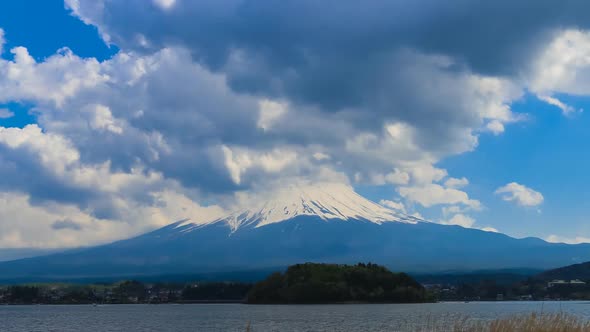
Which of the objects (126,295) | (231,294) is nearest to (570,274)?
(231,294)

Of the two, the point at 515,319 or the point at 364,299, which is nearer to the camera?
the point at 515,319

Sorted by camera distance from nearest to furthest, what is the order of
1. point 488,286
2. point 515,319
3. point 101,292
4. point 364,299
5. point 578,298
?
1. point 515,319
2. point 364,299
3. point 578,298
4. point 488,286
5. point 101,292

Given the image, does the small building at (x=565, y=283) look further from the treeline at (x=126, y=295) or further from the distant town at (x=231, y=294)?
the treeline at (x=126, y=295)

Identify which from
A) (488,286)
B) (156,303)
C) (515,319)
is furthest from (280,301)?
(515,319)

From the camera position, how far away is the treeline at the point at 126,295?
156762 mm

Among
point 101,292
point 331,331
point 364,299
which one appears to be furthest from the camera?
point 101,292

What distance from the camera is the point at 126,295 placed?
190 m

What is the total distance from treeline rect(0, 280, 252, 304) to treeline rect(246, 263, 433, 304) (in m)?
28.4

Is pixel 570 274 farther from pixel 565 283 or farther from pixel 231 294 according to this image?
pixel 231 294

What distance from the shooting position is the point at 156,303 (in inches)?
6624

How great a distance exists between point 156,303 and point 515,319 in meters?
154

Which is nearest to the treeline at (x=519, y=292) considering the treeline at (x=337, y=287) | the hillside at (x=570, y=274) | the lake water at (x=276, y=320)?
the hillside at (x=570, y=274)

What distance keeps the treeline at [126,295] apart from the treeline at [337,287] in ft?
93.2

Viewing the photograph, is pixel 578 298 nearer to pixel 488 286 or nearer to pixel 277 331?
pixel 488 286
